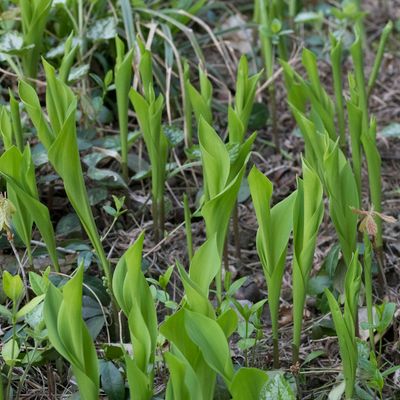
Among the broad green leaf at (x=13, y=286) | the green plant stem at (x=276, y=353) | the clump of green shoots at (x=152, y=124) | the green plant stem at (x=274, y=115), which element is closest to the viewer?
the broad green leaf at (x=13, y=286)

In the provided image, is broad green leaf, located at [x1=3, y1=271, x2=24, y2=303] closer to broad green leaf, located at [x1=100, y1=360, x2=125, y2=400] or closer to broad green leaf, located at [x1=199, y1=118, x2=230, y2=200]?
broad green leaf, located at [x1=100, y1=360, x2=125, y2=400]

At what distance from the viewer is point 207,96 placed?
1.57 m

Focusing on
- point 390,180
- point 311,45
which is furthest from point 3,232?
point 311,45

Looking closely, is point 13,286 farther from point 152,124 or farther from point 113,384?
point 152,124

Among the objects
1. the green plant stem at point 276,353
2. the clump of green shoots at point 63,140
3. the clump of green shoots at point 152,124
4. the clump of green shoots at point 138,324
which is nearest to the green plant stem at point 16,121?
the clump of green shoots at point 63,140

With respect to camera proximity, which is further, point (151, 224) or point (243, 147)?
point (151, 224)

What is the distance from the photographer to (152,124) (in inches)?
56.6

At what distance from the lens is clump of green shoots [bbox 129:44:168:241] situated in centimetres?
143

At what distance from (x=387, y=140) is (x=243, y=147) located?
856mm

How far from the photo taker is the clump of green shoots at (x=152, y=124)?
1.43m

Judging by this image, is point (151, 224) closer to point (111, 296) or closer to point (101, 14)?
point (111, 296)

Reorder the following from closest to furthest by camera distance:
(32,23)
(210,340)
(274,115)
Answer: (210,340), (32,23), (274,115)

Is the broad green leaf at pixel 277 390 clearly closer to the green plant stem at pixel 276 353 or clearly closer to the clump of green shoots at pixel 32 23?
the green plant stem at pixel 276 353

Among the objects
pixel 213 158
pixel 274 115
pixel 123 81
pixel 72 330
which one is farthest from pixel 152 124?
pixel 274 115
